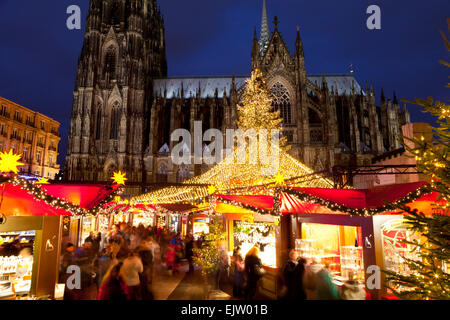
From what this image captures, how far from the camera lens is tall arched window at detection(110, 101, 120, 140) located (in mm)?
35000

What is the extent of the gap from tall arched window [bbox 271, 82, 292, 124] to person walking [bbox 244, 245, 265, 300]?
2697 cm

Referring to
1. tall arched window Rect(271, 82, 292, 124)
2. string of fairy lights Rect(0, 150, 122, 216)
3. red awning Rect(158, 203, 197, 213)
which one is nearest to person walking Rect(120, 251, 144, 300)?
string of fairy lights Rect(0, 150, 122, 216)

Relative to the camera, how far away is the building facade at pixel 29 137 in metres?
33.0

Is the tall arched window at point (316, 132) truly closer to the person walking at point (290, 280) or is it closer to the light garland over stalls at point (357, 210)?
the light garland over stalls at point (357, 210)

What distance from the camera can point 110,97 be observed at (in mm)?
35125

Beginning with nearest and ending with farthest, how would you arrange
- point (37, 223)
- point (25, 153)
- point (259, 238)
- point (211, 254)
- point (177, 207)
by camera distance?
point (37, 223)
point (211, 254)
point (259, 238)
point (177, 207)
point (25, 153)

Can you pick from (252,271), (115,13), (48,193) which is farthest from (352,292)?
(115,13)

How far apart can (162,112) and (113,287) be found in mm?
33604

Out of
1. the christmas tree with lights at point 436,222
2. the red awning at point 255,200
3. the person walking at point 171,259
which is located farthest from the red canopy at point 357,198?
the person walking at point 171,259

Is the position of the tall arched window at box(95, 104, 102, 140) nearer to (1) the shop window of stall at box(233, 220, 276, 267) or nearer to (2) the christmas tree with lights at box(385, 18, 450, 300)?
(1) the shop window of stall at box(233, 220, 276, 267)

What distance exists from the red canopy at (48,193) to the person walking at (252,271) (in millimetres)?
3935

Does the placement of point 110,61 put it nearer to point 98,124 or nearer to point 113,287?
point 98,124

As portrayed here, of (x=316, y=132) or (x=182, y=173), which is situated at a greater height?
(x=316, y=132)
